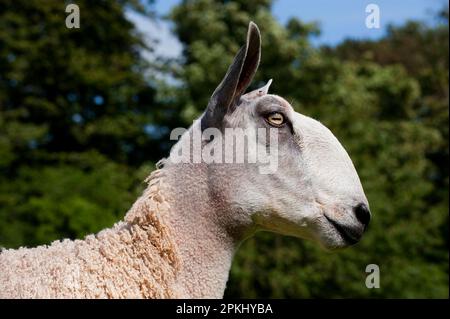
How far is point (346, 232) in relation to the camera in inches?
190

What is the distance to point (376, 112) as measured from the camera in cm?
3988

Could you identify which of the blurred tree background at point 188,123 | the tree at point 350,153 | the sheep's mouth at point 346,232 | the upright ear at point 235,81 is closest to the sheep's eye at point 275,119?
the upright ear at point 235,81

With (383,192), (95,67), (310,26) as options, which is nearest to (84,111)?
(95,67)

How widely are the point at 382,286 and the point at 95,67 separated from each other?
14.6 m

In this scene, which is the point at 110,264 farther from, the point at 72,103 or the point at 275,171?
the point at 72,103

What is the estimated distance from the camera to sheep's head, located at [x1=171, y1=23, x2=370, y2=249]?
480 cm

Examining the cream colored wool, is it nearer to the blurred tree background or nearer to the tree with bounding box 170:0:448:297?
the blurred tree background

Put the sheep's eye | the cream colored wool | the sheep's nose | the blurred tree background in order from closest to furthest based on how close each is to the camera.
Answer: the cream colored wool
the sheep's nose
the sheep's eye
the blurred tree background

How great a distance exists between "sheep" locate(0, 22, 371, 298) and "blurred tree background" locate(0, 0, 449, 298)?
68.3 ft

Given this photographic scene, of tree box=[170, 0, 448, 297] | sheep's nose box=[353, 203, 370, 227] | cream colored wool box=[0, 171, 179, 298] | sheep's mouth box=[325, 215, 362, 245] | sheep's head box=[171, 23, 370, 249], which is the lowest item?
cream colored wool box=[0, 171, 179, 298]

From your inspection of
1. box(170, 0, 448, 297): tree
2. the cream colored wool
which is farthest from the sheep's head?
box(170, 0, 448, 297): tree

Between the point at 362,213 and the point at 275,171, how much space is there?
0.57 meters

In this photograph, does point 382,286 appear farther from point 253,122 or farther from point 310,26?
point 253,122

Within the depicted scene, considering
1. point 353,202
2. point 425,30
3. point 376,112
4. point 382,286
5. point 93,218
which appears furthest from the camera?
point 425,30
